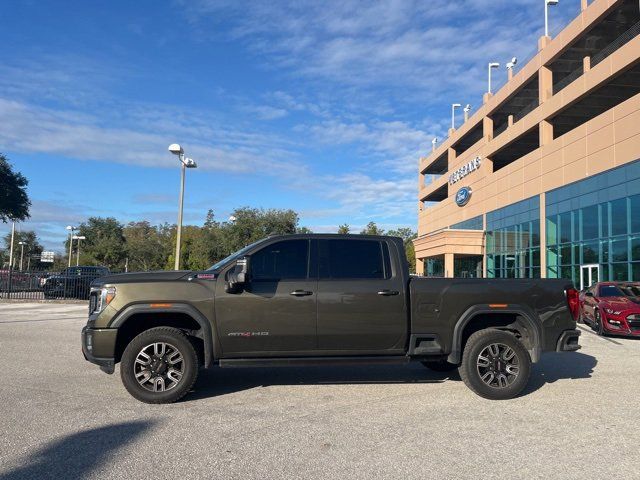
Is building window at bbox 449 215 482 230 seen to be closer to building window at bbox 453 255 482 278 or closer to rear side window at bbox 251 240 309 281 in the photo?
building window at bbox 453 255 482 278

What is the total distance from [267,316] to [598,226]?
2504 centimetres

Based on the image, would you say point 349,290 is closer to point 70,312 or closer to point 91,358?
point 91,358

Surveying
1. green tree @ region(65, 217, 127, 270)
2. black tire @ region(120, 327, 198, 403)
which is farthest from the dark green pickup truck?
green tree @ region(65, 217, 127, 270)

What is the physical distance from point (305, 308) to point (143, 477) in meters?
2.77

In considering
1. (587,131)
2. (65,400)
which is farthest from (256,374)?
(587,131)

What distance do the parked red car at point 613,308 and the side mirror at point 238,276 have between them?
10634mm

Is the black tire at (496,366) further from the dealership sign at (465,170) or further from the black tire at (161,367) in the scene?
the dealership sign at (465,170)

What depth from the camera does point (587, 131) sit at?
27.5 meters

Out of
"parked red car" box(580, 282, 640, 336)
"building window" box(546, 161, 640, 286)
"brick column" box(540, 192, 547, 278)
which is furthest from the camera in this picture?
"brick column" box(540, 192, 547, 278)

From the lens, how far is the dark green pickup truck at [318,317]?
20.0ft

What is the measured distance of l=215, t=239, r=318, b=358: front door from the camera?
241 inches

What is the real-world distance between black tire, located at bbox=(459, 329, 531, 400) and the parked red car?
777cm

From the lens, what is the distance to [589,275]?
1062 inches

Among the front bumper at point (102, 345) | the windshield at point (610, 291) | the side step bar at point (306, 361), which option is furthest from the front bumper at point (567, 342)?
the windshield at point (610, 291)
